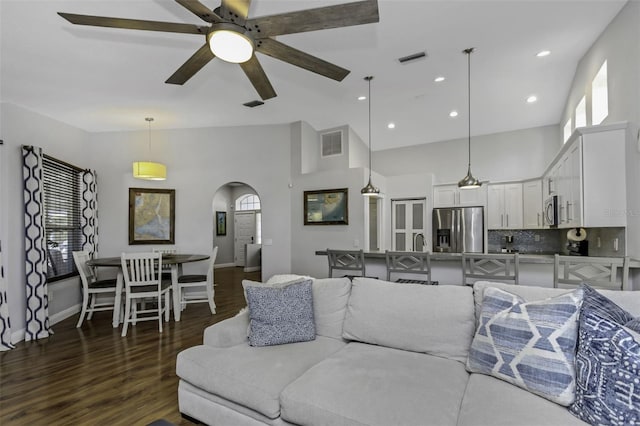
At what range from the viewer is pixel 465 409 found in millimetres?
1389

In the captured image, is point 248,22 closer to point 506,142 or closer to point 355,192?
point 355,192

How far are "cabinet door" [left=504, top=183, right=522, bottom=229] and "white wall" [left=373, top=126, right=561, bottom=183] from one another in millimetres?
274

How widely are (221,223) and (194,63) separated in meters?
8.02

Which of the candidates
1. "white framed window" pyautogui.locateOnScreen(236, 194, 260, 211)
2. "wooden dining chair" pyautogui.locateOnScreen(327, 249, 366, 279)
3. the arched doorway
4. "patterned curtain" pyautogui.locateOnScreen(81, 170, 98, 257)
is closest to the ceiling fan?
"wooden dining chair" pyautogui.locateOnScreen(327, 249, 366, 279)

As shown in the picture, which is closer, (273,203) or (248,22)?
(248,22)

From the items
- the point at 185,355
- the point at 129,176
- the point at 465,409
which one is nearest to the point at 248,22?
the point at 185,355

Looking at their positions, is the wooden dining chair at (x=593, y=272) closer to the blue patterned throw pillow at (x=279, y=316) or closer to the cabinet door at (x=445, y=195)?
the blue patterned throw pillow at (x=279, y=316)

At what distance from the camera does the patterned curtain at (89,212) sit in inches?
191

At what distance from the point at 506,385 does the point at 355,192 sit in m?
4.03

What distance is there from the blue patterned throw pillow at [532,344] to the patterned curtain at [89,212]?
5.60m

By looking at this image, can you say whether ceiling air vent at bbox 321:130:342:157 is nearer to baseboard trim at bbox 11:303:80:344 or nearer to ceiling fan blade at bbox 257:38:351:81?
ceiling fan blade at bbox 257:38:351:81

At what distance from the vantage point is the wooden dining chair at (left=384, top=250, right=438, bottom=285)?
3.36 m

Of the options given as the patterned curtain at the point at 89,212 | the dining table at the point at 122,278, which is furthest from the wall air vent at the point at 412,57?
the patterned curtain at the point at 89,212

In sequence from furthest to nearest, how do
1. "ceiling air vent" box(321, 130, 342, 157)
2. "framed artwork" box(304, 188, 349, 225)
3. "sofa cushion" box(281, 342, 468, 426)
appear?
"ceiling air vent" box(321, 130, 342, 157) < "framed artwork" box(304, 188, 349, 225) < "sofa cushion" box(281, 342, 468, 426)
